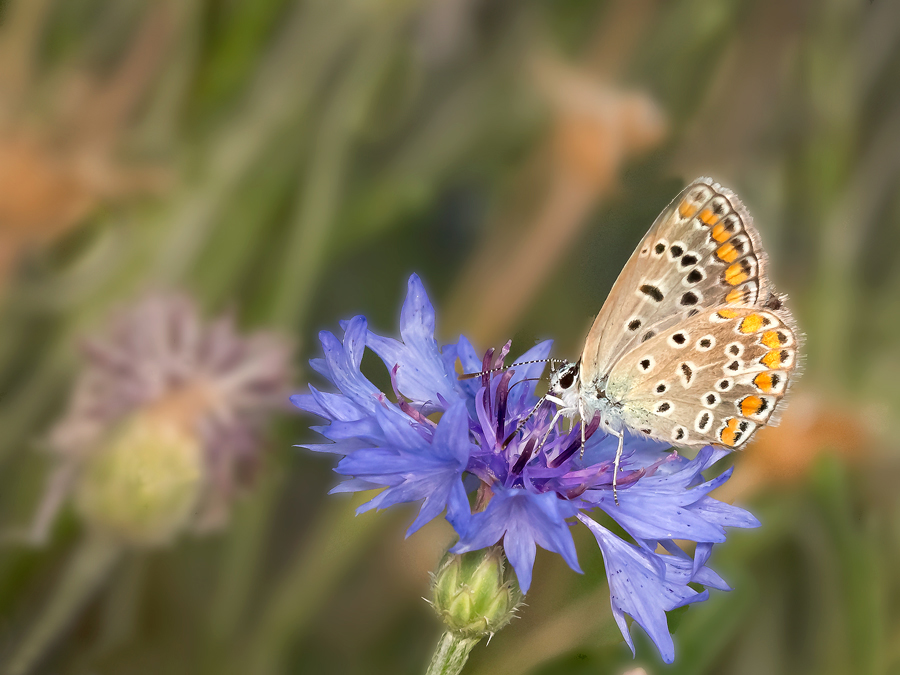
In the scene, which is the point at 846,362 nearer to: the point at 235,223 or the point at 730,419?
the point at 730,419

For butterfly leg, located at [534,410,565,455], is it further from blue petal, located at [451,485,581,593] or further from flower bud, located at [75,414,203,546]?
flower bud, located at [75,414,203,546]

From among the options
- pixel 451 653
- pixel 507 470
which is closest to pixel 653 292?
pixel 507 470

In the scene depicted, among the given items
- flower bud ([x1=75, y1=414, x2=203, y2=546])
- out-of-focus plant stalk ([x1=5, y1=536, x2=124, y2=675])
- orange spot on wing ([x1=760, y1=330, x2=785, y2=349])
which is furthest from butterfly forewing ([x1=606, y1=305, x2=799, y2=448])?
out-of-focus plant stalk ([x1=5, y1=536, x2=124, y2=675])

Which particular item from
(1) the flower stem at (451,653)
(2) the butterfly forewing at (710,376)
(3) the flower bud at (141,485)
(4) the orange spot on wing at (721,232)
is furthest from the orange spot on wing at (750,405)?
(3) the flower bud at (141,485)

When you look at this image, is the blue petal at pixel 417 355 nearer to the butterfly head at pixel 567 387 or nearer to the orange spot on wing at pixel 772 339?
the butterfly head at pixel 567 387

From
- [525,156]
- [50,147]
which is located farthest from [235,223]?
[525,156]
